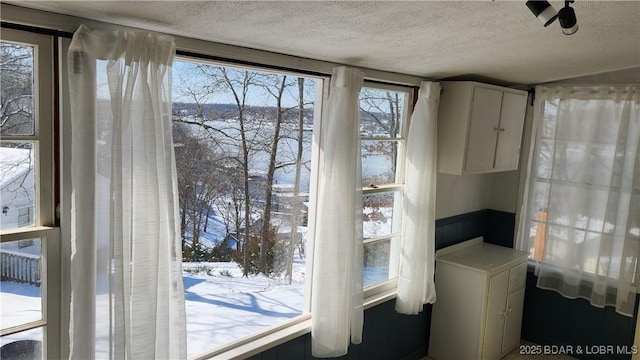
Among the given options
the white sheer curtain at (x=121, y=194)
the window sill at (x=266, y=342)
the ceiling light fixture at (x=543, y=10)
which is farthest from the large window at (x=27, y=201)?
the ceiling light fixture at (x=543, y=10)

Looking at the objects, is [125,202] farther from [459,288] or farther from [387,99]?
[459,288]

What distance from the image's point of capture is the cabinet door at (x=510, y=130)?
143 inches

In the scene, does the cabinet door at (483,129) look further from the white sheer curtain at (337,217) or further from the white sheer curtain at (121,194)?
the white sheer curtain at (121,194)


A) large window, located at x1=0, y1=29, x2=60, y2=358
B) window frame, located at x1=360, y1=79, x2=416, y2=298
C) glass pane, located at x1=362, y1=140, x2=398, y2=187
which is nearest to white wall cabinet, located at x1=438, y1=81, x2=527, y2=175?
window frame, located at x1=360, y1=79, x2=416, y2=298

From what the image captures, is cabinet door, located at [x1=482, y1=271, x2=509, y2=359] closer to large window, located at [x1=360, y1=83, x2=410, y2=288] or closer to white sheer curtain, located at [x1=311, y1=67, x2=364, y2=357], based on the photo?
large window, located at [x1=360, y1=83, x2=410, y2=288]

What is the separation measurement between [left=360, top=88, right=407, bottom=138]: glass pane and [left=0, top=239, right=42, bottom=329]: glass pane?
194 centimetres

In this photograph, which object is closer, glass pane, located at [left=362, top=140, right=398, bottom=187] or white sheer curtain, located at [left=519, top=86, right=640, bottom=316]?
glass pane, located at [left=362, top=140, right=398, bottom=187]

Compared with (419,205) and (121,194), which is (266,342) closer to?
(121,194)

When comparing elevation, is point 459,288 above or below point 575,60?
below

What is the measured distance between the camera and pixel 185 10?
1.73 m

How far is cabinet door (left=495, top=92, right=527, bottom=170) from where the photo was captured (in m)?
3.63

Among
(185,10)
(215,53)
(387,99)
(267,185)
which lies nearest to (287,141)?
(267,185)

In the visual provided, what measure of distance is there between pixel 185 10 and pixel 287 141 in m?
1.10

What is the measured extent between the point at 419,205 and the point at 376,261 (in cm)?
49
